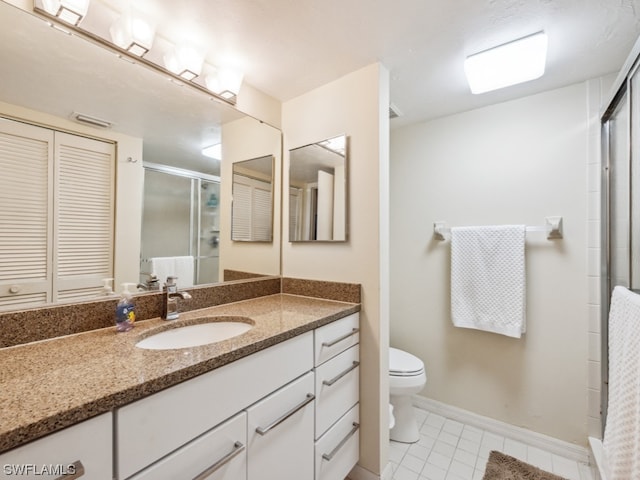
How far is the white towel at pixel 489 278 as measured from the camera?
1.69 metres

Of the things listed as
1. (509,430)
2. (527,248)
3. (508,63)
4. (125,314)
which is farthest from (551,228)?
(125,314)

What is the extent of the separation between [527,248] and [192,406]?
1887 mm

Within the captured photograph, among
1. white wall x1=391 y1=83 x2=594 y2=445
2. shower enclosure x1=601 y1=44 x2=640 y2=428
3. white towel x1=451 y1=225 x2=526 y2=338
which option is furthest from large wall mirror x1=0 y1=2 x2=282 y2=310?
shower enclosure x1=601 y1=44 x2=640 y2=428

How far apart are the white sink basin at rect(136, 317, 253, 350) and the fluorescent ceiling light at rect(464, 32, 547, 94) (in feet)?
5.27

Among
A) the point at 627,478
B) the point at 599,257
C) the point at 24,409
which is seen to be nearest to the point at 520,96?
the point at 599,257

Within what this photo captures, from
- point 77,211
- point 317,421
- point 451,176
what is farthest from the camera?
point 451,176

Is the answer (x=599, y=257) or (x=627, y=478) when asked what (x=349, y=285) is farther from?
(x=599, y=257)

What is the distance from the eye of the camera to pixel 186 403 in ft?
2.37

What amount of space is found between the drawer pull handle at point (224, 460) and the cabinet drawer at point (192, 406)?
10 cm

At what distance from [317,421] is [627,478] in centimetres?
99

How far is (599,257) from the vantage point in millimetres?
1531

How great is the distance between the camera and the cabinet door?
893mm

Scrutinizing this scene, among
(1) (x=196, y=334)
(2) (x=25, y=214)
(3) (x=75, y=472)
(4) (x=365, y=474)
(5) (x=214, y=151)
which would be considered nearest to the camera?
(3) (x=75, y=472)

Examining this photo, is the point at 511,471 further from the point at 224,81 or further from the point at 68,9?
the point at 68,9
